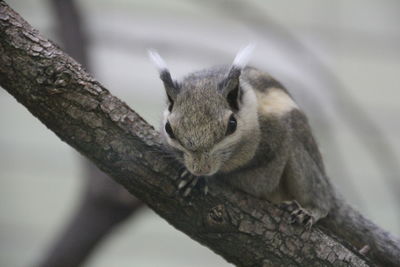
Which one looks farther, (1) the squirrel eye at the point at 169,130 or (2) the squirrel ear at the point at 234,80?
(2) the squirrel ear at the point at 234,80

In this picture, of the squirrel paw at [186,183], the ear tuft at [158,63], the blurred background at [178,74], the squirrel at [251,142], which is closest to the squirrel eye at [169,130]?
the squirrel at [251,142]

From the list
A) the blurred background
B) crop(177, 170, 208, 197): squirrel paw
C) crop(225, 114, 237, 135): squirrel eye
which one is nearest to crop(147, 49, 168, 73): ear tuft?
crop(225, 114, 237, 135): squirrel eye

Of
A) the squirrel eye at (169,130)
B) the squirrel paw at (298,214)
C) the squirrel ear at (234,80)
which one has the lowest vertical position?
the squirrel paw at (298,214)

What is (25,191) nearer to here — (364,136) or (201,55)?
(201,55)

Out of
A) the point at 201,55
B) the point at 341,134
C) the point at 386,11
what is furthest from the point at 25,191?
the point at 386,11

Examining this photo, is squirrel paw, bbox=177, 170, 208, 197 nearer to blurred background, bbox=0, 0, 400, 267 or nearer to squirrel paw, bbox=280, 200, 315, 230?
squirrel paw, bbox=280, 200, 315, 230

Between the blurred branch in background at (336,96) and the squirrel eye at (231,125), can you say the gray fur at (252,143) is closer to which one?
the squirrel eye at (231,125)

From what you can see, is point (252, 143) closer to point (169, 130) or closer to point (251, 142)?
point (251, 142)

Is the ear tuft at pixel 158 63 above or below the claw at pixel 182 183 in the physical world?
above
